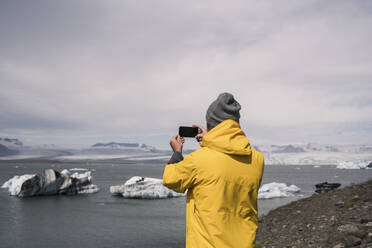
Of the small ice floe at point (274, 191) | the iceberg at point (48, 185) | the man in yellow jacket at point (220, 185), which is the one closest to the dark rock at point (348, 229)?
the man in yellow jacket at point (220, 185)

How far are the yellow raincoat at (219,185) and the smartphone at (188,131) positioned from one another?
239 mm

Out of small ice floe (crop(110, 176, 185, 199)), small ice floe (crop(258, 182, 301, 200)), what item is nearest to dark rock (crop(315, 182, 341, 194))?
small ice floe (crop(258, 182, 301, 200))

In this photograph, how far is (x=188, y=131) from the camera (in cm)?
258

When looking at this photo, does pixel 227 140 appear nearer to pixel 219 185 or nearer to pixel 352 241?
pixel 219 185

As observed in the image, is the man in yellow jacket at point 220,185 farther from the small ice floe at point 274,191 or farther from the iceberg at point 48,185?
the iceberg at point 48,185

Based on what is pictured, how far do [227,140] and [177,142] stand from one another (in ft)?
1.55

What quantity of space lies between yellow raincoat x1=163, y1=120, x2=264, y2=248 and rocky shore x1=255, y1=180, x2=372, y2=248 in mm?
6483

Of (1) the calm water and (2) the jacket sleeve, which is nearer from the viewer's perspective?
(2) the jacket sleeve

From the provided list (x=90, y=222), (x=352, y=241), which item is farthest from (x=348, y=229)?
(x=90, y=222)

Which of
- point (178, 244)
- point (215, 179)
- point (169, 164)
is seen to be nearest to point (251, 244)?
point (215, 179)

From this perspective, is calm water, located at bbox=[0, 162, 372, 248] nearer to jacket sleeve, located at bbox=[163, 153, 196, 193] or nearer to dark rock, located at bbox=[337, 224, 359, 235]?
dark rock, located at bbox=[337, 224, 359, 235]

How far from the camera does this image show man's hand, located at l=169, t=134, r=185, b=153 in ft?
8.30

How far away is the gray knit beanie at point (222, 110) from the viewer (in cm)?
242

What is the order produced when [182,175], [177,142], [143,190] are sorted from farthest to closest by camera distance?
[143,190]
[177,142]
[182,175]
